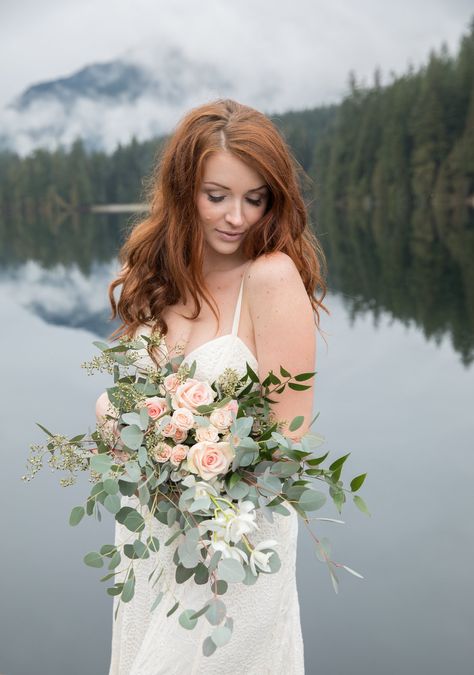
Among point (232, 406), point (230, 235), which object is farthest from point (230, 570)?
point (230, 235)

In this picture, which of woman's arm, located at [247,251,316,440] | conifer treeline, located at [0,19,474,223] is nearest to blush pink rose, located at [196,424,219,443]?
woman's arm, located at [247,251,316,440]

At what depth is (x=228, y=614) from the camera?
9.19 feet

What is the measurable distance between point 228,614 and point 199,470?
26.3 inches

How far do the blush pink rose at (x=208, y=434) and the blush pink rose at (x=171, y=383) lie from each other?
17 centimetres

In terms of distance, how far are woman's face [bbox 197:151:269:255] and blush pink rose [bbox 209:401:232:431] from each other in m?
0.72

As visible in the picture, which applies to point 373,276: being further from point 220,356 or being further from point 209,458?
point 209,458

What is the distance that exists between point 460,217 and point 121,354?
49.0 meters

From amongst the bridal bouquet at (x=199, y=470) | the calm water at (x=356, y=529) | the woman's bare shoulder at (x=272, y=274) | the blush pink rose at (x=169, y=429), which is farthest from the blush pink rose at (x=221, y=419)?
the calm water at (x=356, y=529)

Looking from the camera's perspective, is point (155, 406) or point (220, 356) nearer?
point (155, 406)

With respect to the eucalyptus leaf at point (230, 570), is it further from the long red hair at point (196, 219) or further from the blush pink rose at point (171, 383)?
the long red hair at point (196, 219)

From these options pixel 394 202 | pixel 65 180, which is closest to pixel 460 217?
pixel 394 202

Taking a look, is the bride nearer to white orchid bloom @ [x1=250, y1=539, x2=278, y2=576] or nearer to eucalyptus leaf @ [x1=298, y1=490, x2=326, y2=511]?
eucalyptus leaf @ [x1=298, y1=490, x2=326, y2=511]

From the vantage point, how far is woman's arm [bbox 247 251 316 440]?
9.16ft

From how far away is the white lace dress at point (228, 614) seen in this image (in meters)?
2.75
